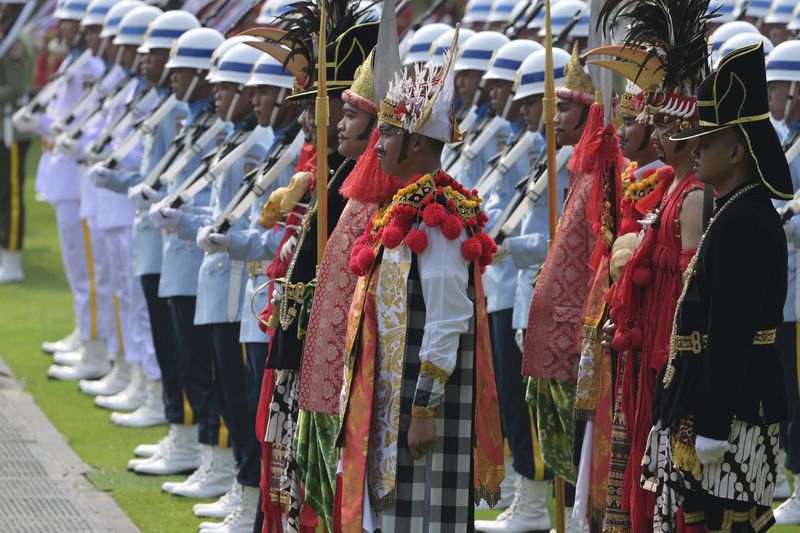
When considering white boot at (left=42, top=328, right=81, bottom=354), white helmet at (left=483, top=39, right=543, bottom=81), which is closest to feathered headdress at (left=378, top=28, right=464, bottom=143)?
white helmet at (left=483, top=39, right=543, bottom=81)

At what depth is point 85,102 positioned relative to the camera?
11.7 metres

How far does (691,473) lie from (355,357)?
49.4 inches

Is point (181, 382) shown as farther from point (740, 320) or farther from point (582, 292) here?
point (740, 320)

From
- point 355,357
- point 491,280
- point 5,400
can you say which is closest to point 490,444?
→ point 355,357

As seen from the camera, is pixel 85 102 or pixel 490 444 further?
pixel 85 102

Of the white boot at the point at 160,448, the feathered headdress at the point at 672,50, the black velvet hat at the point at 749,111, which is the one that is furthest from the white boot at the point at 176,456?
the black velvet hat at the point at 749,111

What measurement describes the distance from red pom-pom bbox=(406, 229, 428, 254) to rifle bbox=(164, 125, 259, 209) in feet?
9.52

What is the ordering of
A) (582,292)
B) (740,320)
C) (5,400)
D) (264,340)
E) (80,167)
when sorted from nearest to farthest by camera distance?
(740,320), (582,292), (264,340), (5,400), (80,167)

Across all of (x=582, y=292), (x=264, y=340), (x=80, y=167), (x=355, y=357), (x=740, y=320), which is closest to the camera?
(x=740, y=320)

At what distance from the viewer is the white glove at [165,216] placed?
8.26m

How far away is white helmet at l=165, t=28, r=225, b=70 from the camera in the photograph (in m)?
8.98

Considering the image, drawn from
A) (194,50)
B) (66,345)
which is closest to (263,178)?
(194,50)

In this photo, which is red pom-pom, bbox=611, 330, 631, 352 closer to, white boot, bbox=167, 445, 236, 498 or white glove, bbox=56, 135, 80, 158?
white boot, bbox=167, 445, 236, 498

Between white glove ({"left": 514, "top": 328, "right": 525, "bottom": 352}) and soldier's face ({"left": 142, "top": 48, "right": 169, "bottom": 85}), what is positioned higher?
soldier's face ({"left": 142, "top": 48, "right": 169, "bottom": 85})
